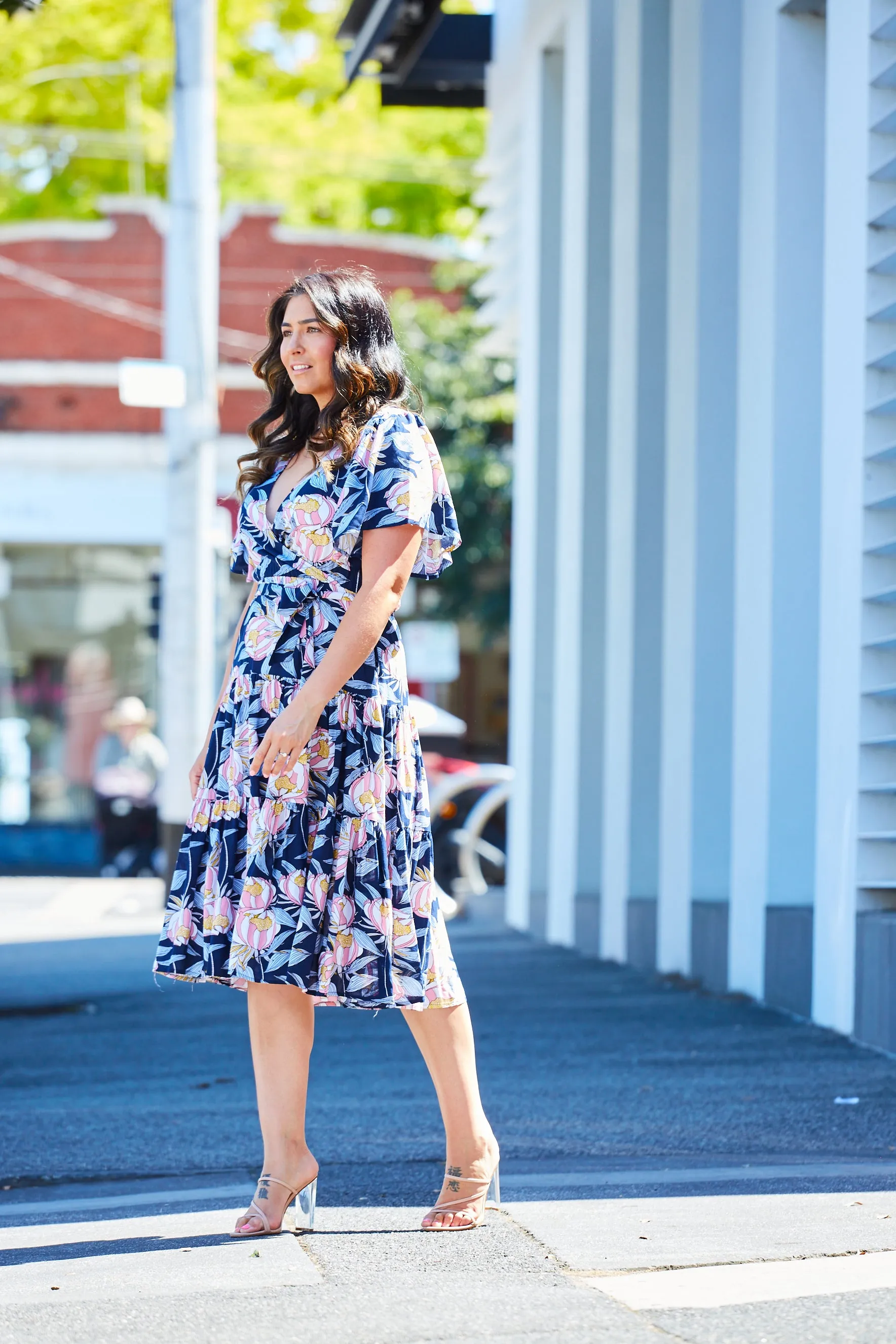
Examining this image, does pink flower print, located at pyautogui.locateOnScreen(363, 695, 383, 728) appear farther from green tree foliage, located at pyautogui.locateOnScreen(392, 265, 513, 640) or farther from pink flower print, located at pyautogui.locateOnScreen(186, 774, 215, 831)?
green tree foliage, located at pyautogui.locateOnScreen(392, 265, 513, 640)

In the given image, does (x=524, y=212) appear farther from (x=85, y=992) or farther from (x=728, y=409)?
(x=85, y=992)

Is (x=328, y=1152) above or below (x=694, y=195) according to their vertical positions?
below

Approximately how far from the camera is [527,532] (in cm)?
1121

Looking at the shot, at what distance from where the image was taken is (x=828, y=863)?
5.83 metres

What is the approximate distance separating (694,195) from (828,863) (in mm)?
3269

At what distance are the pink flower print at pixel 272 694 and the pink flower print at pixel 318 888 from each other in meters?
0.31

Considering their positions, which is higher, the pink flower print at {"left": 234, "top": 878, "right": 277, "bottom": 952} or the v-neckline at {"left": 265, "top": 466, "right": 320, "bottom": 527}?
the v-neckline at {"left": 265, "top": 466, "right": 320, "bottom": 527}

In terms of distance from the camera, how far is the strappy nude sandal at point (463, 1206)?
3.49 m

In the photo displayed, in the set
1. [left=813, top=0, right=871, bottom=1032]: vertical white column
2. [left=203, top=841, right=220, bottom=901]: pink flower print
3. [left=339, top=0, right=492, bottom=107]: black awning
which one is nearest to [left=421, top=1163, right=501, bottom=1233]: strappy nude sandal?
[left=203, top=841, right=220, bottom=901]: pink flower print

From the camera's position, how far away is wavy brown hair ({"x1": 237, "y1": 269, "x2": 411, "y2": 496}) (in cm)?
360

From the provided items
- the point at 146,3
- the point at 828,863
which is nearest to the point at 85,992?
the point at 828,863

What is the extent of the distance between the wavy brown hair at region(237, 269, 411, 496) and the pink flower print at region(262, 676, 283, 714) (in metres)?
0.42

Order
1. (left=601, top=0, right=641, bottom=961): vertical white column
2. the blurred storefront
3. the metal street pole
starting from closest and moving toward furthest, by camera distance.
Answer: (left=601, top=0, right=641, bottom=961): vertical white column, the metal street pole, the blurred storefront

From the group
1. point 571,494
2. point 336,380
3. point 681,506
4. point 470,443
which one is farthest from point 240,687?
point 470,443
